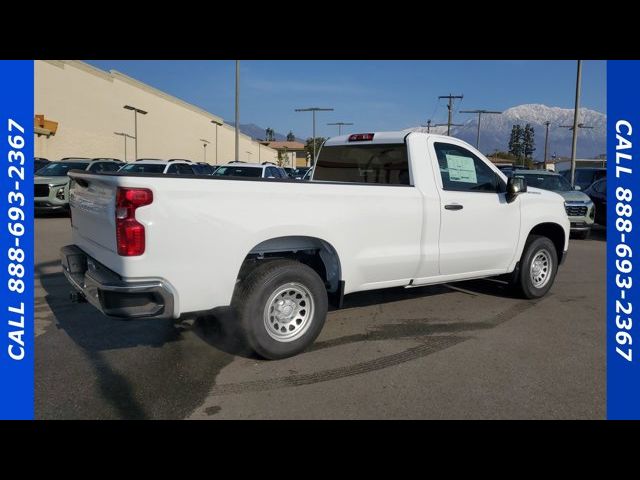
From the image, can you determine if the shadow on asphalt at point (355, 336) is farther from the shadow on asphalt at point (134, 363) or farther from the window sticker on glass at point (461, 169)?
the window sticker on glass at point (461, 169)

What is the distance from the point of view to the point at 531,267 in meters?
6.63

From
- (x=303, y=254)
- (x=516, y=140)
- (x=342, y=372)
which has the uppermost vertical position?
(x=516, y=140)

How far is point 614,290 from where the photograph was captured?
13.9 feet

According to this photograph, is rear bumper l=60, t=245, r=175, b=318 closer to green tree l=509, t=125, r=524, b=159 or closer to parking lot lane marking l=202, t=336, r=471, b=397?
parking lot lane marking l=202, t=336, r=471, b=397

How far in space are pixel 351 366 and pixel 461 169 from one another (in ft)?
9.11

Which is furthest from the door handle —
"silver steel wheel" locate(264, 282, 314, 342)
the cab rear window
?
"silver steel wheel" locate(264, 282, 314, 342)

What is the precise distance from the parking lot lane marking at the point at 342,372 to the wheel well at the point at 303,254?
32.4 inches

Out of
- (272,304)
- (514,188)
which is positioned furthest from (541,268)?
(272,304)

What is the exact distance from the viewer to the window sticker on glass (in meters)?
5.70

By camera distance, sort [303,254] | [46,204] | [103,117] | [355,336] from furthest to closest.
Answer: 1. [103,117]
2. [46,204]
3. [355,336]
4. [303,254]

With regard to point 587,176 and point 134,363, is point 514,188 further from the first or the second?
point 587,176

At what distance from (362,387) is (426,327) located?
1.78m

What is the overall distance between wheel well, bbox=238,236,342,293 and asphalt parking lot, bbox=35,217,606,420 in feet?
1.88
